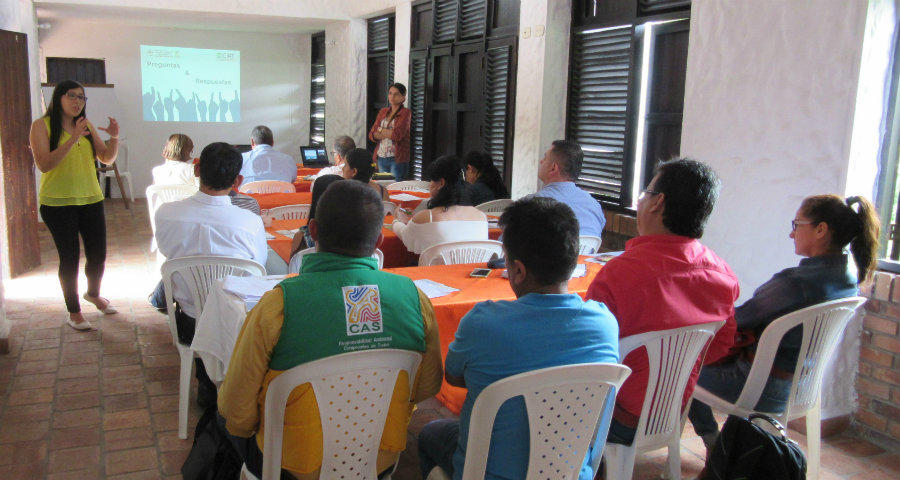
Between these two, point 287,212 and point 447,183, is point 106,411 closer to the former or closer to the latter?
point 287,212

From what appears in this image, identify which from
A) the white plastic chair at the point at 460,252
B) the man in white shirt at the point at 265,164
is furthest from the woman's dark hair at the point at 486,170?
the man in white shirt at the point at 265,164

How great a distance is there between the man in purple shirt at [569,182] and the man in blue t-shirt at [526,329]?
205 cm

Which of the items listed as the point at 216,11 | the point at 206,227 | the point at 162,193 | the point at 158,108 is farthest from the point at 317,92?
the point at 206,227

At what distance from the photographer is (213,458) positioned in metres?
2.20

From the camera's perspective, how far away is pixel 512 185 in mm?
5992

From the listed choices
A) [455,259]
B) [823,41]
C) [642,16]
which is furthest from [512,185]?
[823,41]

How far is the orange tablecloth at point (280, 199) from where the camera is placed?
15.8 feet

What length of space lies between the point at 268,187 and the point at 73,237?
5.60ft

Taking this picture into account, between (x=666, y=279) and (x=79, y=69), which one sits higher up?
(x=79, y=69)

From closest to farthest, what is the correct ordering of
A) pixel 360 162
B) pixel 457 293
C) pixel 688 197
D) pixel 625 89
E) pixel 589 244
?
pixel 688 197 < pixel 457 293 < pixel 589 244 < pixel 360 162 < pixel 625 89

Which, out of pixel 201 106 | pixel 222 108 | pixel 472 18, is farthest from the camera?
pixel 222 108

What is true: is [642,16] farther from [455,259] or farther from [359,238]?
[359,238]

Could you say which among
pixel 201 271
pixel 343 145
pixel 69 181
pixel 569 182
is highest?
pixel 343 145

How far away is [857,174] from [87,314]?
4466 millimetres
